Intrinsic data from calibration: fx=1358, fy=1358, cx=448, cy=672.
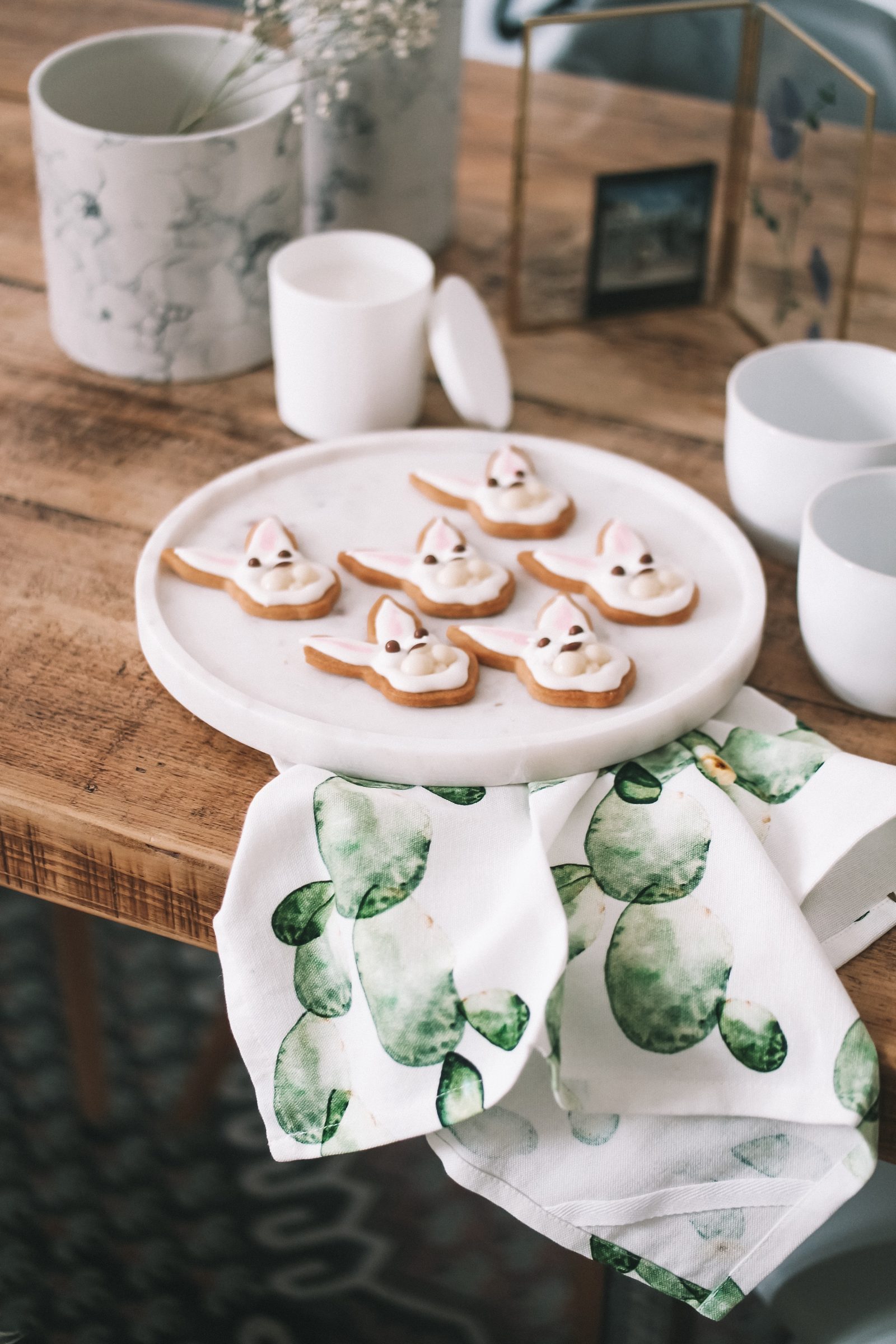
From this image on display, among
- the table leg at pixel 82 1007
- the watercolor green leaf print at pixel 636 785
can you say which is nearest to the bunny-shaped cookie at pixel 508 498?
the watercolor green leaf print at pixel 636 785

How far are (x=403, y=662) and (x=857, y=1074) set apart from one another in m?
0.31

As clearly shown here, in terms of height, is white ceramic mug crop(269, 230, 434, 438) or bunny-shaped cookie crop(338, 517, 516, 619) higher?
white ceramic mug crop(269, 230, 434, 438)

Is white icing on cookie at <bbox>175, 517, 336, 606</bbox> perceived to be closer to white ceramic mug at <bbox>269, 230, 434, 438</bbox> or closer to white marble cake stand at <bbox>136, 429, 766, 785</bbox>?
white marble cake stand at <bbox>136, 429, 766, 785</bbox>

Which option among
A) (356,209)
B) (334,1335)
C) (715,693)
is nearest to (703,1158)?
(715,693)

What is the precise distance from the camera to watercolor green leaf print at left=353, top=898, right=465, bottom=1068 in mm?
633

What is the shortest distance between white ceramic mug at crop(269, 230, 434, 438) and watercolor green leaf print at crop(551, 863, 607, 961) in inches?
17.4

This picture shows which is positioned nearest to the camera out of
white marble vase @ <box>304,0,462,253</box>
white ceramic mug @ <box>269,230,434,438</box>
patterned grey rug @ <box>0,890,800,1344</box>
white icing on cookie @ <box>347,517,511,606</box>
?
white icing on cookie @ <box>347,517,511,606</box>

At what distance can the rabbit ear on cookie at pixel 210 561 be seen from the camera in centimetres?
83

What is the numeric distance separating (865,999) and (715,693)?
0.19 metres

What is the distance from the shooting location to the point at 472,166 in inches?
54.8

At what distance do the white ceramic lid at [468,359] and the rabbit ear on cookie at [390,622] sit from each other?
0.84 ft

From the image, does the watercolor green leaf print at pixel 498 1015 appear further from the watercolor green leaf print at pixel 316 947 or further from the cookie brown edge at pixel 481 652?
the cookie brown edge at pixel 481 652

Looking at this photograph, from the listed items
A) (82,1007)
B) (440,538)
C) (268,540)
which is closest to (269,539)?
(268,540)

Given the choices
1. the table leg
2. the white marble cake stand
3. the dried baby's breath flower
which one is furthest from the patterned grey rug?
the dried baby's breath flower
